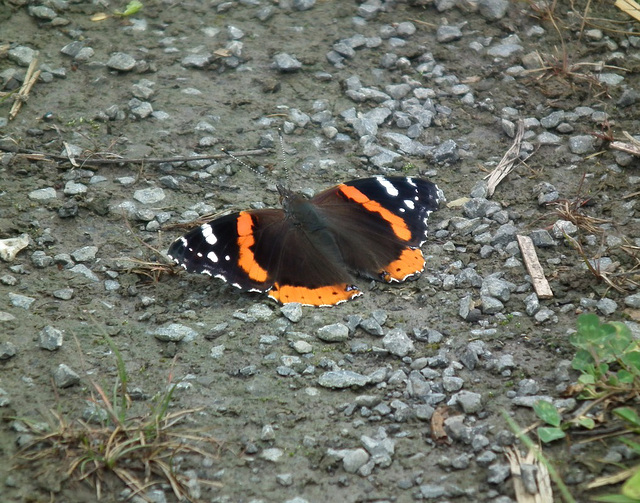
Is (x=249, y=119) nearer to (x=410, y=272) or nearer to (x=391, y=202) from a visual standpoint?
(x=391, y=202)

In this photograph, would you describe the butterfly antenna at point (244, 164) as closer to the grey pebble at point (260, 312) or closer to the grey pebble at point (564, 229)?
the grey pebble at point (260, 312)

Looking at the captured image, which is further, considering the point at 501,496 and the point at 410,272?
the point at 410,272

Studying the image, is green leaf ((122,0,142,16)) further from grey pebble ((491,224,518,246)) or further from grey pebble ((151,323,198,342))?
grey pebble ((491,224,518,246))

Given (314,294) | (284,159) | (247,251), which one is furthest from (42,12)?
(314,294)

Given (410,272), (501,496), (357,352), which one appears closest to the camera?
(501,496)

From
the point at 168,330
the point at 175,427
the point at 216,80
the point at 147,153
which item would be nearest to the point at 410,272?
the point at 168,330

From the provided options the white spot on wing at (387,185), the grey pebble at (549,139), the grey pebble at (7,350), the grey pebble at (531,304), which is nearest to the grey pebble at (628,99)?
the grey pebble at (549,139)

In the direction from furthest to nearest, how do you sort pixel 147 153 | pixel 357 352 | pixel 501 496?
pixel 147 153
pixel 357 352
pixel 501 496
